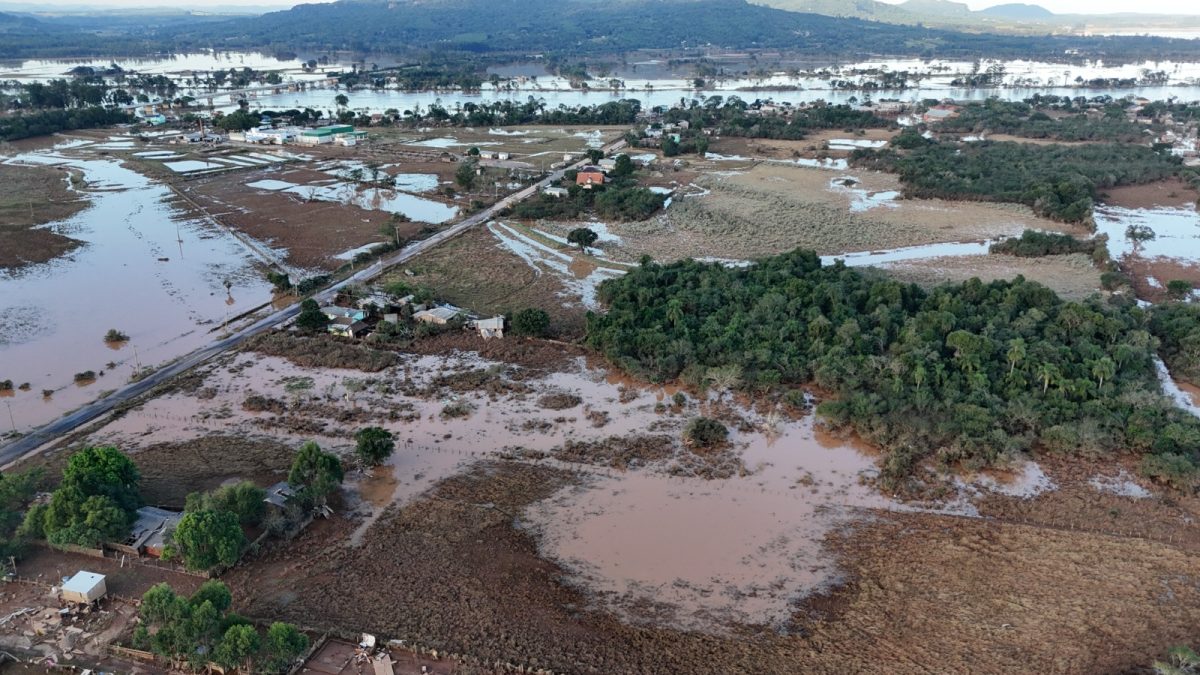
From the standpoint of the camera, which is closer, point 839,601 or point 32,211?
point 839,601

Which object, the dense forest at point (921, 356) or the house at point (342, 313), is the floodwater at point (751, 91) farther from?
the dense forest at point (921, 356)

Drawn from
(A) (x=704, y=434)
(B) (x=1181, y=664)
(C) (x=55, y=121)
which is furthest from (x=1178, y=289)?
(C) (x=55, y=121)

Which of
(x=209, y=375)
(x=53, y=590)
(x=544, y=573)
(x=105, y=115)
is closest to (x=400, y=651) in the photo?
(x=544, y=573)

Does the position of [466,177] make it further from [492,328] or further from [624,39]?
[624,39]

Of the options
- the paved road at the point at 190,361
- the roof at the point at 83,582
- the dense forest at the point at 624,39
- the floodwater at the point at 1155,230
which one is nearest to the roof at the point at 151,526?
the roof at the point at 83,582

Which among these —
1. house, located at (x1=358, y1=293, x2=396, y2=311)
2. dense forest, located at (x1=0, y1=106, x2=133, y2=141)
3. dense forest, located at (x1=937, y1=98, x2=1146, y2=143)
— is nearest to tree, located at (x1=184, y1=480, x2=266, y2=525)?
house, located at (x1=358, y1=293, x2=396, y2=311)

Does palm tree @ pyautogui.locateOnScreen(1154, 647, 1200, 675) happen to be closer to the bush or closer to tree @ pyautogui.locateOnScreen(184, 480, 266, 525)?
the bush
